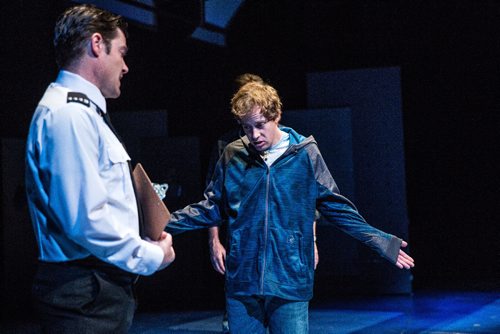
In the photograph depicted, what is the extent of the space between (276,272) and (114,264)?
1.07 meters

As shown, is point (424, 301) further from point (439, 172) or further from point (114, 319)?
point (114, 319)

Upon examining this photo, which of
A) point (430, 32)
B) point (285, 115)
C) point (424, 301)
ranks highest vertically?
point (430, 32)

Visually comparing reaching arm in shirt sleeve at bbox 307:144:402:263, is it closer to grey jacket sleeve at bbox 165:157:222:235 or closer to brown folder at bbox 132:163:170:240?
grey jacket sleeve at bbox 165:157:222:235

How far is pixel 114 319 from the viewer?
171 centimetres

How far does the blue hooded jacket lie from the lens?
2.62 m

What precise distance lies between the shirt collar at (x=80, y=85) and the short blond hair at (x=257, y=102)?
1.00 metres

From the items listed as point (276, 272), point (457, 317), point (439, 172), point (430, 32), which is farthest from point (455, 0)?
point (276, 272)

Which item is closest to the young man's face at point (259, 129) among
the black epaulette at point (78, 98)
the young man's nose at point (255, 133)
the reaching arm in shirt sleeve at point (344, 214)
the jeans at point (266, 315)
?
the young man's nose at point (255, 133)

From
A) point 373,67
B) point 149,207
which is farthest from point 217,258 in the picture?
point 373,67

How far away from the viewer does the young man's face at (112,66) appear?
176 centimetres

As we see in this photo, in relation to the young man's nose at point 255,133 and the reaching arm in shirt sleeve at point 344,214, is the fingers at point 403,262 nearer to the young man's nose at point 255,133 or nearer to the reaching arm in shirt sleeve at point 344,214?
the reaching arm in shirt sleeve at point 344,214

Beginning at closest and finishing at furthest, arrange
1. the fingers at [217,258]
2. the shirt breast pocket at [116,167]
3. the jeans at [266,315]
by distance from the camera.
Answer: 1. the shirt breast pocket at [116,167]
2. the jeans at [266,315]
3. the fingers at [217,258]

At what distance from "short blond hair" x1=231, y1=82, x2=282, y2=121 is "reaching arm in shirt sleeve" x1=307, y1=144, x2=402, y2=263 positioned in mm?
205

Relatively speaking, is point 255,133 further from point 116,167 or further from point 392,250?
point 116,167
